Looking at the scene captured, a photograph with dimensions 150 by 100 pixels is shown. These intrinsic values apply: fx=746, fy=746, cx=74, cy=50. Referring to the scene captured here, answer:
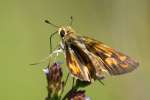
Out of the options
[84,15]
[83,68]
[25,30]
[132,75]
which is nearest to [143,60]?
[132,75]

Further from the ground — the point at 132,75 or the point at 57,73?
the point at 57,73

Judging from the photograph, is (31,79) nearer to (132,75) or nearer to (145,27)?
(132,75)

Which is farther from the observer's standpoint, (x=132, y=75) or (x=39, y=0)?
(x=39, y=0)

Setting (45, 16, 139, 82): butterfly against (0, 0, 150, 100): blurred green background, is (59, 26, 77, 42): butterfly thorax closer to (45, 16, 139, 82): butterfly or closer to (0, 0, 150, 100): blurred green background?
(45, 16, 139, 82): butterfly

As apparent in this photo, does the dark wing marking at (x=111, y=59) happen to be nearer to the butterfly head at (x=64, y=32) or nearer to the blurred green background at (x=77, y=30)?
the butterfly head at (x=64, y=32)

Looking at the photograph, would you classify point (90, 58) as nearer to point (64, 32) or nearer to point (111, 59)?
point (111, 59)

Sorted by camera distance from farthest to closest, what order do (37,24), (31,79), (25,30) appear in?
1. (37,24)
2. (25,30)
3. (31,79)

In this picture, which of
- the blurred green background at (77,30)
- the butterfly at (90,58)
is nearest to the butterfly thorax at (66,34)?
the butterfly at (90,58)

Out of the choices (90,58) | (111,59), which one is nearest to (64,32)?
(90,58)

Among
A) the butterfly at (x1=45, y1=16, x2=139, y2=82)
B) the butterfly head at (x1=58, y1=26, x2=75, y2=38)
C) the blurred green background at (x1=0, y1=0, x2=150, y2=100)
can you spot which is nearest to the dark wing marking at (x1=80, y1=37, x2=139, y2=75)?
the butterfly at (x1=45, y1=16, x2=139, y2=82)
